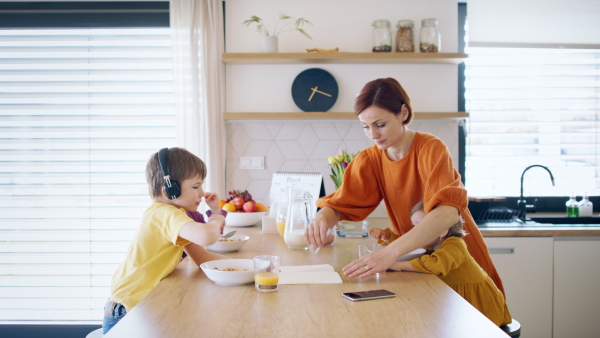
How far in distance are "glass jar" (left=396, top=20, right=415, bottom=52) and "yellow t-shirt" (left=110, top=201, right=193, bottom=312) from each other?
226 cm

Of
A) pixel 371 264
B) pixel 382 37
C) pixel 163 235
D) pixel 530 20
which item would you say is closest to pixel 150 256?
pixel 163 235

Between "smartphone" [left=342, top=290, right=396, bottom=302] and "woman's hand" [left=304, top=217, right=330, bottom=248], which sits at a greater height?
"woman's hand" [left=304, top=217, right=330, bottom=248]

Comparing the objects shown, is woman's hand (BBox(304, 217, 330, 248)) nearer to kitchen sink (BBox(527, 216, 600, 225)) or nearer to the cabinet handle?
the cabinet handle

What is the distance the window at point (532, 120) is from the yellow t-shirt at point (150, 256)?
264 cm

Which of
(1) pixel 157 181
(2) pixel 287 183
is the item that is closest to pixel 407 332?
(1) pixel 157 181

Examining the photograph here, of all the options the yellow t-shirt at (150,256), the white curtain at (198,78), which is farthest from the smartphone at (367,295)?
the white curtain at (198,78)

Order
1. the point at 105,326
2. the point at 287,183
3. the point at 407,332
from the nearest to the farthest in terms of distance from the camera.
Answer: the point at 407,332
the point at 105,326
the point at 287,183

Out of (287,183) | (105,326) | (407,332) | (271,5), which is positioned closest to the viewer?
(407,332)

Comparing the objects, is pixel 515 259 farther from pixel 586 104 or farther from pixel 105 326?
pixel 105 326

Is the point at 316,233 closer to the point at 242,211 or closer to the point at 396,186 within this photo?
the point at 396,186

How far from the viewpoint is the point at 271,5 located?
371cm

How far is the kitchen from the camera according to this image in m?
3.71

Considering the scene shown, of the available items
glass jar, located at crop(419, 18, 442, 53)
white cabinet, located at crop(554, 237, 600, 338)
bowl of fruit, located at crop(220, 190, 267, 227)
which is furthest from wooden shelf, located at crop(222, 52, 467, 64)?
white cabinet, located at crop(554, 237, 600, 338)

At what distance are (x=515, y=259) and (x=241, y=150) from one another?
1.84 m
